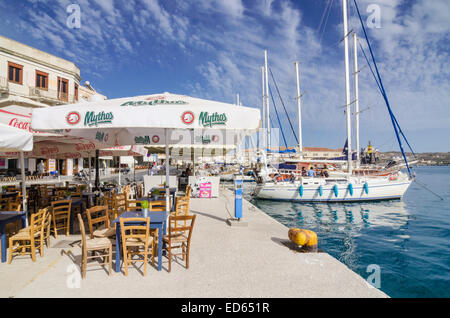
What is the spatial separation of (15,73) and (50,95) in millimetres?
2966

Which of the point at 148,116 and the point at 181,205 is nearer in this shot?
the point at 148,116

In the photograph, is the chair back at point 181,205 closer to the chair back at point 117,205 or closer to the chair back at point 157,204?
the chair back at point 157,204

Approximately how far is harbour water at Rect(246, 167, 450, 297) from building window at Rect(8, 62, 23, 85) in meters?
24.1

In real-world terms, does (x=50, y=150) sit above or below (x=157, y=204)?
above

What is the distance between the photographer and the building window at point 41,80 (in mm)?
22609

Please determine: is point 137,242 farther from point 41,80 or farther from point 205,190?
point 41,80

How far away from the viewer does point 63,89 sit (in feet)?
80.9

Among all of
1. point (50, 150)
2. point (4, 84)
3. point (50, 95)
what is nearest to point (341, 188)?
point (50, 150)

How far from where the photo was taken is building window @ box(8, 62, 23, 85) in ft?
67.5

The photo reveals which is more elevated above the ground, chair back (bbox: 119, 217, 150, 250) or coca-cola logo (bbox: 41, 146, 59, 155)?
coca-cola logo (bbox: 41, 146, 59, 155)

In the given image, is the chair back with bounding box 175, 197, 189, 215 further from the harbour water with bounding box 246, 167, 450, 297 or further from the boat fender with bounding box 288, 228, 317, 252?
the harbour water with bounding box 246, 167, 450, 297

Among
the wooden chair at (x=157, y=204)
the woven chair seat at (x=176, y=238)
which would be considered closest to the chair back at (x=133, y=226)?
the woven chair seat at (x=176, y=238)

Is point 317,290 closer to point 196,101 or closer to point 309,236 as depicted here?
point 309,236

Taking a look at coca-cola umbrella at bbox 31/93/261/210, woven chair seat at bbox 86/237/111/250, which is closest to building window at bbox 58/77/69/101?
coca-cola umbrella at bbox 31/93/261/210
